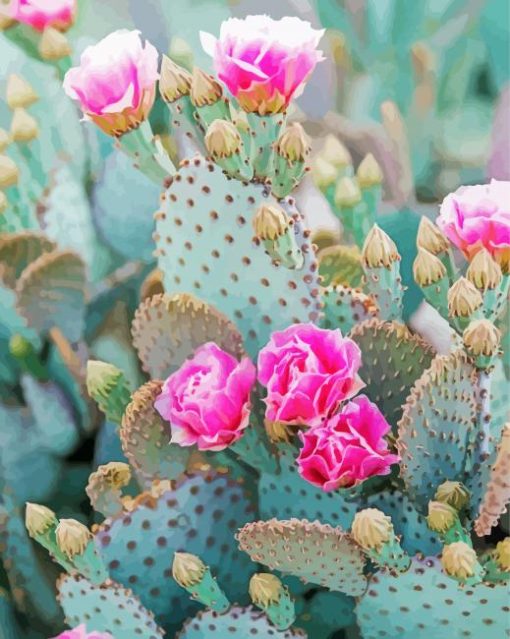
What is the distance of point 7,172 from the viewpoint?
93cm

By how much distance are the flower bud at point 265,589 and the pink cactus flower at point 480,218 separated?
335mm

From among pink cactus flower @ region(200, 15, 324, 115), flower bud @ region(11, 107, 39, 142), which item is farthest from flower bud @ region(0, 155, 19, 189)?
pink cactus flower @ region(200, 15, 324, 115)

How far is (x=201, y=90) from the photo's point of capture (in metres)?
0.83

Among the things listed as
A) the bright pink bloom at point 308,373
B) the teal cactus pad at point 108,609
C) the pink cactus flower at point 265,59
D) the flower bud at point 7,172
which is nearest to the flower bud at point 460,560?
the bright pink bloom at point 308,373

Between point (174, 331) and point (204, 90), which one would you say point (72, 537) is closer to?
point (174, 331)

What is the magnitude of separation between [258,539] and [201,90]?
0.39 m

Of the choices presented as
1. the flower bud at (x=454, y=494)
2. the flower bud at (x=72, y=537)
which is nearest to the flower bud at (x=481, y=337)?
the flower bud at (x=454, y=494)

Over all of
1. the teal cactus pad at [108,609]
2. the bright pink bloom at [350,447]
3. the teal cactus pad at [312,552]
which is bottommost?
the teal cactus pad at [108,609]

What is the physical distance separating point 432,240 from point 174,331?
0.79 ft

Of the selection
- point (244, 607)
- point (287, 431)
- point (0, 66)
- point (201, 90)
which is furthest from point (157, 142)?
point (244, 607)

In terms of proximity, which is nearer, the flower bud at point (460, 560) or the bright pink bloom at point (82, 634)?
the flower bud at point (460, 560)

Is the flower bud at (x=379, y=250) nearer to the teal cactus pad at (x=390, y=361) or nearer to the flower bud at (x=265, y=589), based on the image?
the teal cactus pad at (x=390, y=361)

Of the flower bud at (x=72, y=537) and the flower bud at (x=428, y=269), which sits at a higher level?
the flower bud at (x=428, y=269)

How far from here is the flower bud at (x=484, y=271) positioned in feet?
2.60
